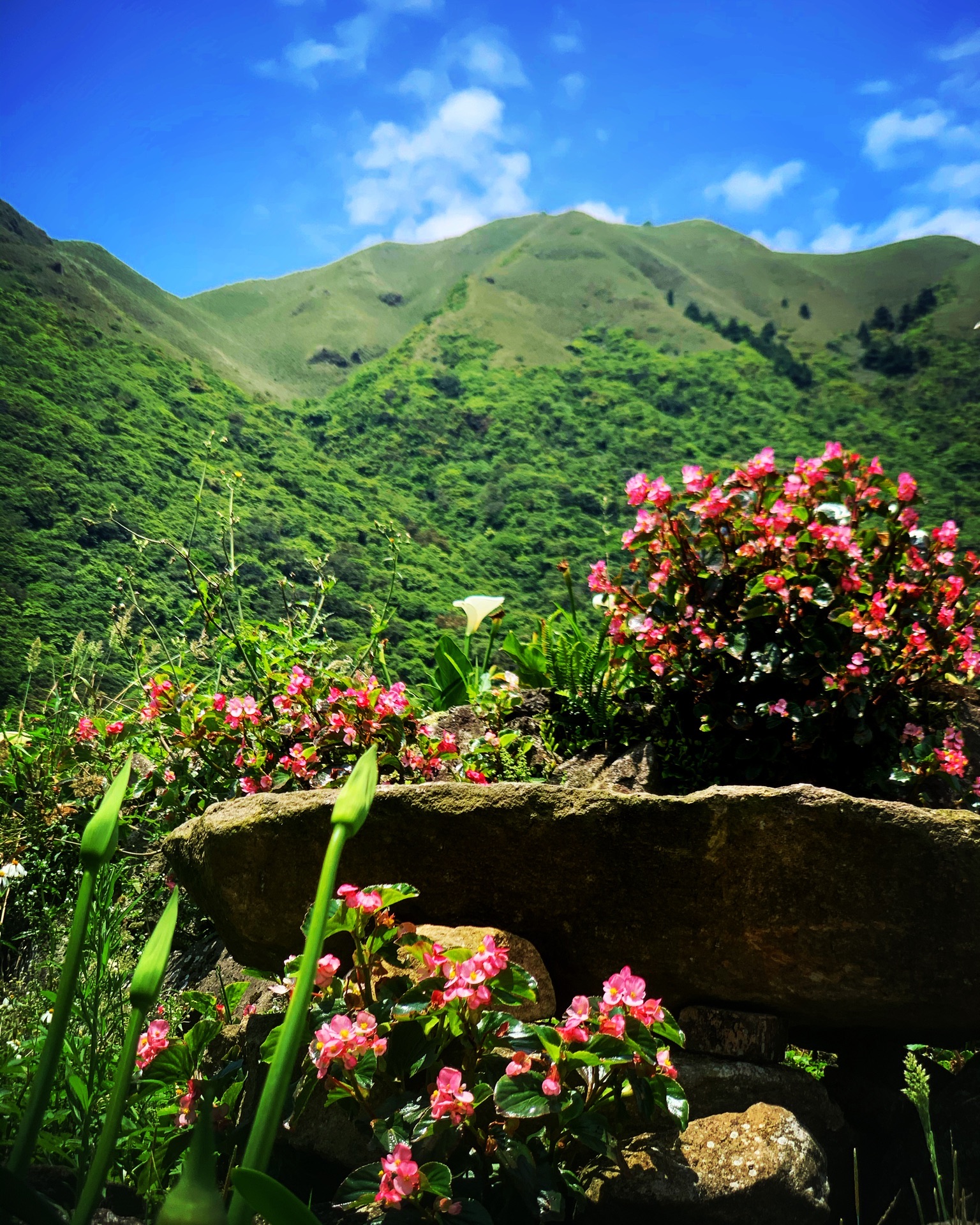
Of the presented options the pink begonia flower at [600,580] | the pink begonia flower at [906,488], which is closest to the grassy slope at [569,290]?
the pink begonia flower at [600,580]

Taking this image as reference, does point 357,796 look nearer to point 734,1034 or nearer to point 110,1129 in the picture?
point 110,1129

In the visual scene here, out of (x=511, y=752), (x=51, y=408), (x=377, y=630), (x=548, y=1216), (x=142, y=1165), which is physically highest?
(x=51, y=408)

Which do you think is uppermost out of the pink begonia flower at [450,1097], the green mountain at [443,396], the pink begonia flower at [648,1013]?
the green mountain at [443,396]

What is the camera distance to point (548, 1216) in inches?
58.9

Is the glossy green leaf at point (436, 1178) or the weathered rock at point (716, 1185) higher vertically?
the glossy green leaf at point (436, 1178)

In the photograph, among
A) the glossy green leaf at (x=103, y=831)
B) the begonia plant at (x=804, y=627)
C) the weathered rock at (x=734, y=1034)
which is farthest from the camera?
the begonia plant at (x=804, y=627)

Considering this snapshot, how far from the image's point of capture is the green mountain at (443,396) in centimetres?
2039

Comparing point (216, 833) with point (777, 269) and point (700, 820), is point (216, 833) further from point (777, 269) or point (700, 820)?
point (777, 269)

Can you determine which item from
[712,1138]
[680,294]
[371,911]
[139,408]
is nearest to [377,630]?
[371,911]

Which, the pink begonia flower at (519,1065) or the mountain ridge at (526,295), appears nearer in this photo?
the pink begonia flower at (519,1065)

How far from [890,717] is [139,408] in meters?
28.4

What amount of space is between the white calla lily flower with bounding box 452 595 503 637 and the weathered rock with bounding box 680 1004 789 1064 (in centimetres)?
213

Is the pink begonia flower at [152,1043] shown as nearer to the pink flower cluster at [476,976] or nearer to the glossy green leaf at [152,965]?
the pink flower cluster at [476,976]

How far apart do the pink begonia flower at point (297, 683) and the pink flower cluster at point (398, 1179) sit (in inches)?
64.3
